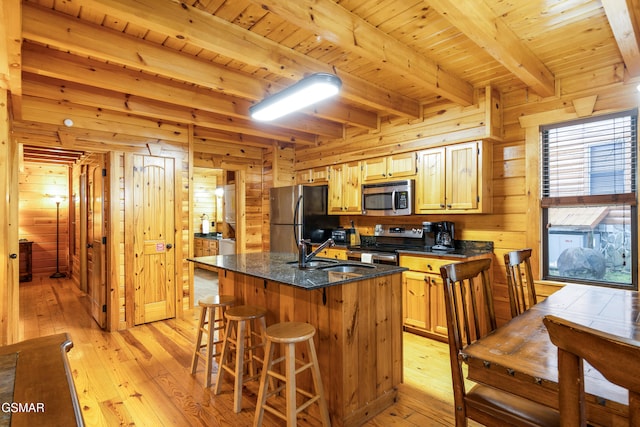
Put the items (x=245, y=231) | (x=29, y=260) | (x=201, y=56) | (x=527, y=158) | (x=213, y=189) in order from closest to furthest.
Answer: (x=201, y=56) < (x=527, y=158) < (x=245, y=231) < (x=29, y=260) < (x=213, y=189)

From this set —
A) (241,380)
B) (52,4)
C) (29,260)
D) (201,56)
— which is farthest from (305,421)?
(29,260)

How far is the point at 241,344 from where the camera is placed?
235 cm

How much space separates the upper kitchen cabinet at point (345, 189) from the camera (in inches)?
181

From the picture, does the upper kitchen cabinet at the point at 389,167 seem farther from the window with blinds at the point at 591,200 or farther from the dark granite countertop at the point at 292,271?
the dark granite countertop at the point at 292,271

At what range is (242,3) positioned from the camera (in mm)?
2082

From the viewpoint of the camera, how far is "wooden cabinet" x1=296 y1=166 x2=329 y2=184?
16.7 ft

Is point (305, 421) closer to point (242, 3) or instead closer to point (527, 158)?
point (242, 3)

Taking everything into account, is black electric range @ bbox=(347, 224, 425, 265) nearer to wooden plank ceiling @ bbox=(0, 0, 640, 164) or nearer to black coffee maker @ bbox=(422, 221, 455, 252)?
black coffee maker @ bbox=(422, 221, 455, 252)

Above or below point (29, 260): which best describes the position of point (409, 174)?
above

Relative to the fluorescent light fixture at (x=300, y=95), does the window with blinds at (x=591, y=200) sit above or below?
below

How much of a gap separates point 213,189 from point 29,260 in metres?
3.80

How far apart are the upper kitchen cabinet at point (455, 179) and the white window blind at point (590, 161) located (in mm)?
533

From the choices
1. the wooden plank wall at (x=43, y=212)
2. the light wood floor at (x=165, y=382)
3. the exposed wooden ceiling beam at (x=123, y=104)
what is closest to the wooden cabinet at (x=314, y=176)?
the exposed wooden ceiling beam at (x=123, y=104)

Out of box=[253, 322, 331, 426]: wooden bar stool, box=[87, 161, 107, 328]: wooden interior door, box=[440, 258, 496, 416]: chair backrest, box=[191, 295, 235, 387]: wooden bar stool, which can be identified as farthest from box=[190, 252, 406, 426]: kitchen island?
box=[87, 161, 107, 328]: wooden interior door
